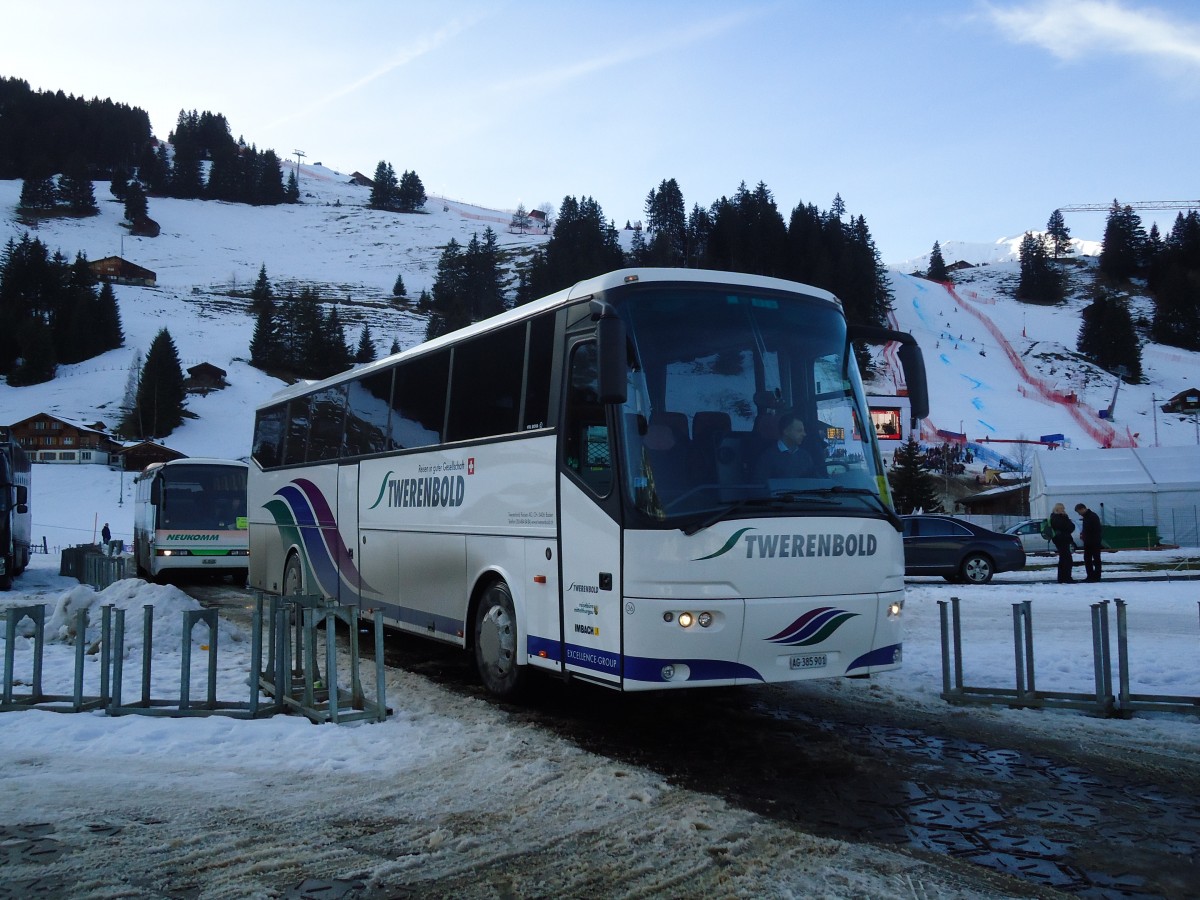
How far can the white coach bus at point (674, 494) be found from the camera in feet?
23.0

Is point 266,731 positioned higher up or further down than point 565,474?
further down

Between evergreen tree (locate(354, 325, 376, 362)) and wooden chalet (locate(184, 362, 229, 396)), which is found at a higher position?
evergreen tree (locate(354, 325, 376, 362))

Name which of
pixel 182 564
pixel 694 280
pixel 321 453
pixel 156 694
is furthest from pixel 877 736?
pixel 182 564

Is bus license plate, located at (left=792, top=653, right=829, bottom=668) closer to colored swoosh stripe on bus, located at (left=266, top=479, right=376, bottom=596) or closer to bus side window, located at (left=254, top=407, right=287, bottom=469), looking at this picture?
colored swoosh stripe on bus, located at (left=266, top=479, right=376, bottom=596)

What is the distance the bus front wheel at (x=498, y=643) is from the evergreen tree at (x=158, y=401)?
86094 mm

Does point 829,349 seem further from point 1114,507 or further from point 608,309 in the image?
point 1114,507

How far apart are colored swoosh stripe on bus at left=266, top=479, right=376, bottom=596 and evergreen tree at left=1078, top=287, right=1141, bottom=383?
421 ft

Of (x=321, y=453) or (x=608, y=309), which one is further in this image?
(x=321, y=453)

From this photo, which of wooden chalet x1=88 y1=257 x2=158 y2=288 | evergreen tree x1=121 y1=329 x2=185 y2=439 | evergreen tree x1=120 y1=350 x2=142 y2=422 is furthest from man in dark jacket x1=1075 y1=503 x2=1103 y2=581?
wooden chalet x1=88 y1=257 x2=158 y2=288

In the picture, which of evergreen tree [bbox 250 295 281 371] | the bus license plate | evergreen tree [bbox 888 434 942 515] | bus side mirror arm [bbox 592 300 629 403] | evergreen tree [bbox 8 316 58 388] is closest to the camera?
bus side mirror arm [bbox 592 300 629 403]

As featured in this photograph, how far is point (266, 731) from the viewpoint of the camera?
7.57 metres

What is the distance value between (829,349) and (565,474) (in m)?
2.29

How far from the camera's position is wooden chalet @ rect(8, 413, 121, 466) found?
81000mm

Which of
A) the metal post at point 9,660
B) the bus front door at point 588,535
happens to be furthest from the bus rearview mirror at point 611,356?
the metal post at point 9,660
